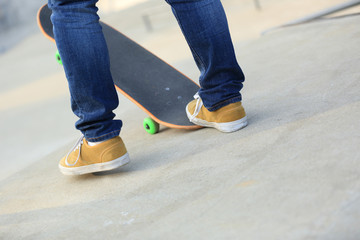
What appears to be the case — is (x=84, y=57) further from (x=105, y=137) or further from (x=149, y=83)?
(x=149, y=83)

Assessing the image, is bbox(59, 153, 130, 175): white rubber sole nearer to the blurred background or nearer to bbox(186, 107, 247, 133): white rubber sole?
bbox(186, 107, 247, 133): white rubber sole

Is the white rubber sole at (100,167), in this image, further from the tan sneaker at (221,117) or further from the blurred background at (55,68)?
the blurred background at (55,68)

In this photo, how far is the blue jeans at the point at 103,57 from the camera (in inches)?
52.8

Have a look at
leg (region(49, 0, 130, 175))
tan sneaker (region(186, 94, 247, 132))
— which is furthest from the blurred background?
leg (region(49, 0, 130, 175))

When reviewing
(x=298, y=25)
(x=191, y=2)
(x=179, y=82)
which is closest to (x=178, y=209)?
(x=191, y=2)

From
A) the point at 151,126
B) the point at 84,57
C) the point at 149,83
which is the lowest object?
the point at 151,126

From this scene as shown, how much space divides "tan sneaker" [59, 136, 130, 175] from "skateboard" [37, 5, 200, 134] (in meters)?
0.32

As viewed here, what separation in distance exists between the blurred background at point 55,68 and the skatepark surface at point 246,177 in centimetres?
48

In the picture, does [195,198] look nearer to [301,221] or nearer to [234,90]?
[301,221]

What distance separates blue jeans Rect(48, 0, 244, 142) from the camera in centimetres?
134

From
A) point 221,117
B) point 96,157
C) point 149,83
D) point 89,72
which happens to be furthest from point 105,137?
point 149,83

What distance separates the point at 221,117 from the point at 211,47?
0.24 m

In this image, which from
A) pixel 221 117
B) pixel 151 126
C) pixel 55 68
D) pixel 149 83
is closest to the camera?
pixel 221 117

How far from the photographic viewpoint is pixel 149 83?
1.95 m
